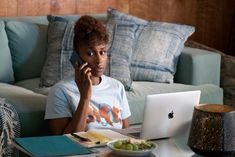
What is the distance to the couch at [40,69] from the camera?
3.24 meters

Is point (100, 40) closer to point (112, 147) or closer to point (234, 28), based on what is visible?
point (112, 147)

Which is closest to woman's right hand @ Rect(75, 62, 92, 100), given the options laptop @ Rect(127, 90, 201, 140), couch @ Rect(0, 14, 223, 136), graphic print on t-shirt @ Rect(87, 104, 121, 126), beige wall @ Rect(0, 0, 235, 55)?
graphic print on t-shirt @ Rect(87, 104, 121, 126)

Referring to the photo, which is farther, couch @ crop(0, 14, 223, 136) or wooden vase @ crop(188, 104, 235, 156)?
couch @ crop(0, 14, 223, 136)

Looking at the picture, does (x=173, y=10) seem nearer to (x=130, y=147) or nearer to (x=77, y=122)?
(x=77, y=122)

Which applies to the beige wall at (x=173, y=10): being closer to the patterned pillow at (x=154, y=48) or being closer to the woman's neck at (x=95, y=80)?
the patterned pillow at (x=154, y=48)

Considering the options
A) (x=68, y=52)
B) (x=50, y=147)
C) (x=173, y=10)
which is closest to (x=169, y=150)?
(x=50, y=147)

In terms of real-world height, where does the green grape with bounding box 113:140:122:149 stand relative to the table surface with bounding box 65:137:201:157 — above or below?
above

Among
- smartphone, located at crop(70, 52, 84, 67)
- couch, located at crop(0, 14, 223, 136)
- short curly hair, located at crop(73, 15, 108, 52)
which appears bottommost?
couch, located at crop(0, 14, 223, 136)

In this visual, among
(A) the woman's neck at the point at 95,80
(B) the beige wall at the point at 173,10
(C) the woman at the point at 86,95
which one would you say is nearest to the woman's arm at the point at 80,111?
(C) the woman at the point at 86,95

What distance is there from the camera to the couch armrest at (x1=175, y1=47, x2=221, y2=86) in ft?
11.9

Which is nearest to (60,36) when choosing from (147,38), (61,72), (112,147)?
(61,72)

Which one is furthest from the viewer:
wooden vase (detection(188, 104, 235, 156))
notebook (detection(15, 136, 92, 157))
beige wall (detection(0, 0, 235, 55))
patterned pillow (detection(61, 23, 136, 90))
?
beige wall (detection(0, 0, 235, 55))

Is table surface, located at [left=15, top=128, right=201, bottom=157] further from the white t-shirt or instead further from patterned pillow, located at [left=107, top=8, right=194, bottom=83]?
patterned pillow, located at [left=107, top=8, right=194, bottom=83]

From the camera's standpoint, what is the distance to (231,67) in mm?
3869
